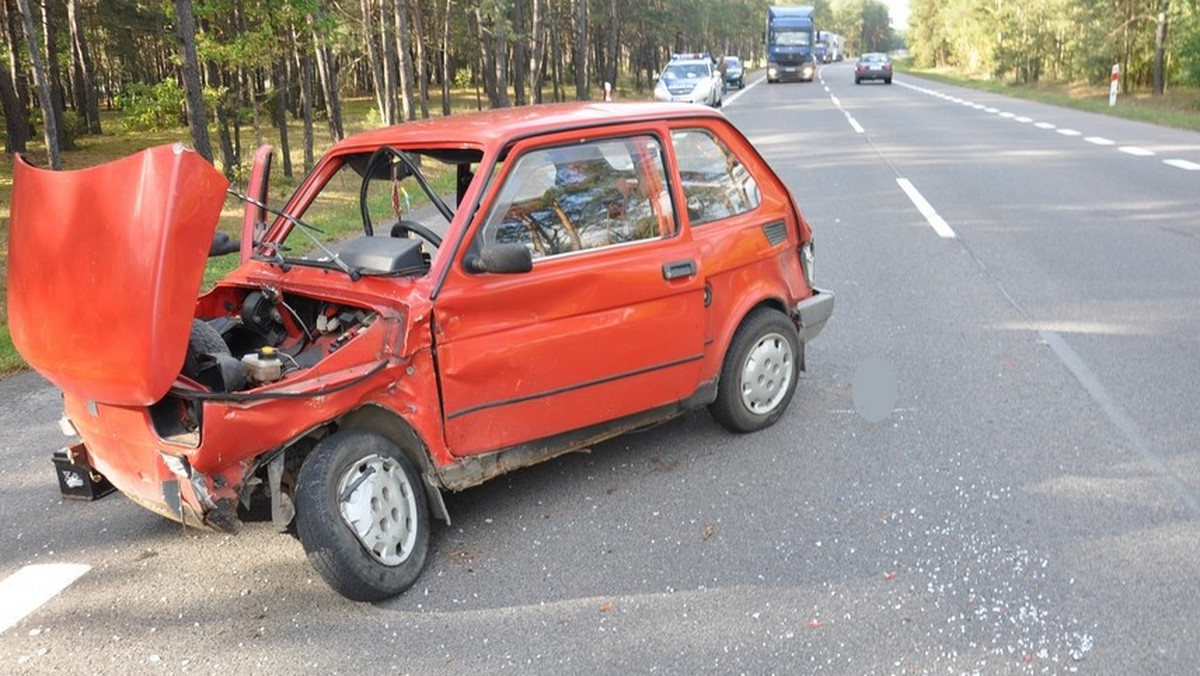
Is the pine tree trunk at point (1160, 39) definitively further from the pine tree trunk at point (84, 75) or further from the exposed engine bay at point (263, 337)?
the exposed engine bay at point (263, 337)

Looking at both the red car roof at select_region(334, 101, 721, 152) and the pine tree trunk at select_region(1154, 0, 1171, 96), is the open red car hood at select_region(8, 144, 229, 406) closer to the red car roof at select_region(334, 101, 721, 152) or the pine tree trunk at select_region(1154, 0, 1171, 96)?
the red car roof at select_region(334, 101, 721, 152)

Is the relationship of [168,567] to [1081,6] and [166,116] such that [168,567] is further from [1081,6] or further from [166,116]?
[1081,6]

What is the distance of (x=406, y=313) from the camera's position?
12.1ft

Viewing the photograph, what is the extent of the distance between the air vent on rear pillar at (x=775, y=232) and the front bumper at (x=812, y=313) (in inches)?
15.8

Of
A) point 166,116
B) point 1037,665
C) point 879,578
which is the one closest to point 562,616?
point 879,578

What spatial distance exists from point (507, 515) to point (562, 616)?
0.86m

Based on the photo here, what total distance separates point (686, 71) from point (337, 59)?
11.7 m

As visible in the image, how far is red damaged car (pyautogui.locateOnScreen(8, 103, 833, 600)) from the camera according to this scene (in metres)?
3.28

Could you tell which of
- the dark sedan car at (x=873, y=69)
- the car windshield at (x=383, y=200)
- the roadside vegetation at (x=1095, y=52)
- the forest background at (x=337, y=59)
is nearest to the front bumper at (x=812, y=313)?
the car windshield at (x=383, y=200)

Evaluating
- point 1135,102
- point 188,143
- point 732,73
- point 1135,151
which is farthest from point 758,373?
point 732,73

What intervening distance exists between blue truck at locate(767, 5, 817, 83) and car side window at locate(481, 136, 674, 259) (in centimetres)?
5435

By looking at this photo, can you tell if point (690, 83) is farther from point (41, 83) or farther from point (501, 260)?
point (501, 260)

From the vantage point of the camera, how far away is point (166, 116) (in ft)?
57.5

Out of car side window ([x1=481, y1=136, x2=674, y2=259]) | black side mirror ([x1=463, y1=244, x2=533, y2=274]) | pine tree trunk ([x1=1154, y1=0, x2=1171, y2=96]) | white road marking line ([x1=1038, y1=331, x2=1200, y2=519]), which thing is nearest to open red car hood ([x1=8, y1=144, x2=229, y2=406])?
black side mirror ([x1=463, y1=244, x2=533, y2=274])
